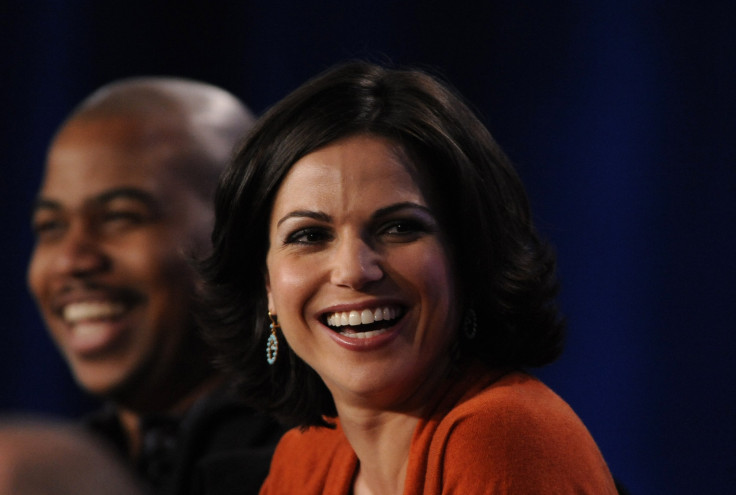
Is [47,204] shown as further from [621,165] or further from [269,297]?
[621,165]

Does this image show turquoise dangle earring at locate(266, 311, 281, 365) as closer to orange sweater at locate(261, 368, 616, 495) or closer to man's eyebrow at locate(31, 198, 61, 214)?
orange sweater at locate(261, 368, 616, 495)

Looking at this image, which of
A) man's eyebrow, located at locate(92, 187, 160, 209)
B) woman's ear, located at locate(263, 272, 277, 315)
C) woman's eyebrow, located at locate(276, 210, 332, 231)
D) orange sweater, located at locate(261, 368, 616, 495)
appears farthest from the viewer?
man's eyebrow, located at locate(92, 187, 160, 209)

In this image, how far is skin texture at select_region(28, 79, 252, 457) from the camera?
1.88 meters

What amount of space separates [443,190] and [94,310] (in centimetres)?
91

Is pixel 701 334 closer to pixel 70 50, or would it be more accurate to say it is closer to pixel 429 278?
pixel 429 278

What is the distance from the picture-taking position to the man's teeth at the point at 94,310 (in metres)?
1.90

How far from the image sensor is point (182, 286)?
6.18 ft

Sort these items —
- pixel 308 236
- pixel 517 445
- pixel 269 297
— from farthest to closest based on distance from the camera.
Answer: pixel 269 297 < pixel 308 236 < pixel 517 445

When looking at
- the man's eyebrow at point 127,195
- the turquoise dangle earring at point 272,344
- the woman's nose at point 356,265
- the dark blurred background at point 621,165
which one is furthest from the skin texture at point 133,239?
the woman's nose at point 356,265

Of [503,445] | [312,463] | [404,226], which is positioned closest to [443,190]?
[404,226]

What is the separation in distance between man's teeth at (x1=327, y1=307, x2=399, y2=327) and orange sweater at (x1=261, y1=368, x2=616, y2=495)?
123mm

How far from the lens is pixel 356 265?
3.81ft

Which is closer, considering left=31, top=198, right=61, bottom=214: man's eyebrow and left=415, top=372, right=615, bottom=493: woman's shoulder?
left=415, top=372, right=615, bottom=493: woman's shoulder

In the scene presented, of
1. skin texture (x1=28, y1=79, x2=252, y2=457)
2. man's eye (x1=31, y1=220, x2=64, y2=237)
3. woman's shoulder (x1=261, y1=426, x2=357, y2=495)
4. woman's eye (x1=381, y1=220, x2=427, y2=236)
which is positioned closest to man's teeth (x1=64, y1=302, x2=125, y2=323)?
skin texture (x1=28, y1=79, x2=252, y2=457)
